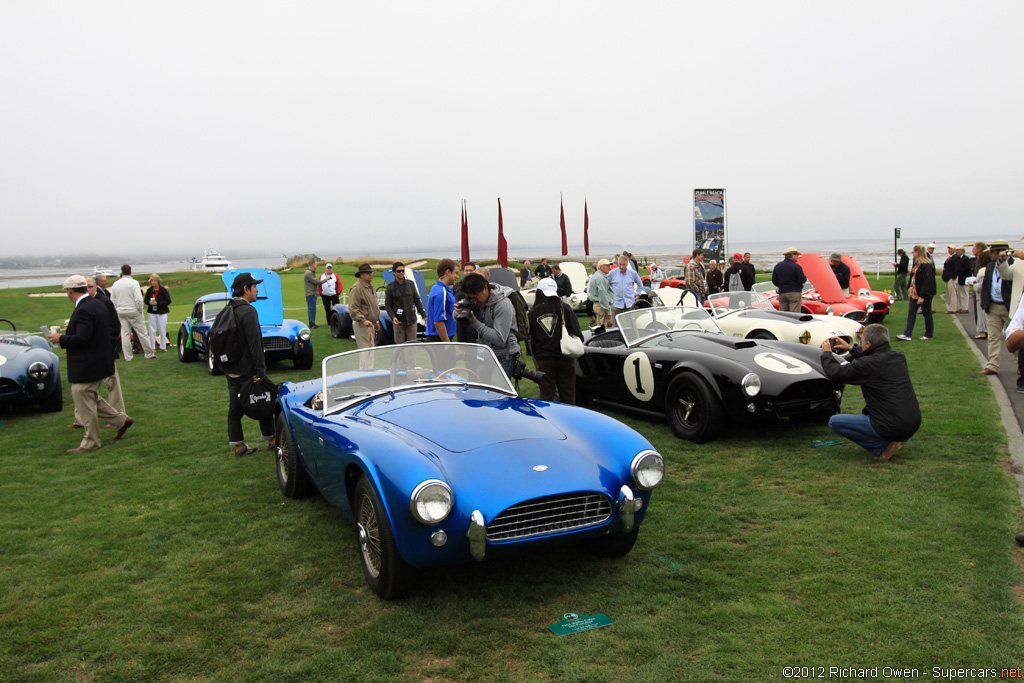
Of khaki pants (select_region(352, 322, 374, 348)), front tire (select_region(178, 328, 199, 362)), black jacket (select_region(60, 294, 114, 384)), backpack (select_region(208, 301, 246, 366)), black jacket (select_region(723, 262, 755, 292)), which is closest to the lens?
backpack (select_region(208, 301, 246, 366))

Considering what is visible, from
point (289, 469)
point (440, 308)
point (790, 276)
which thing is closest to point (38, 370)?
point (440, 308)

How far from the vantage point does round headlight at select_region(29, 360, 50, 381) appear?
8812 millimetres

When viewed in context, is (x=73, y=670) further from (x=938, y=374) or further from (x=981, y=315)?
(x=981, y=315)

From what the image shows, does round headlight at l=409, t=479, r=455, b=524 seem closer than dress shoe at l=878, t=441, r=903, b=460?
Yes

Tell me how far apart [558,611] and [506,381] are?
2.05m

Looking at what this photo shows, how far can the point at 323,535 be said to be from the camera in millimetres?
4891

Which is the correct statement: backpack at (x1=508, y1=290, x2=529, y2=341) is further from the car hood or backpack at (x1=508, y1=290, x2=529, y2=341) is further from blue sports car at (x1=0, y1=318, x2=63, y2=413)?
blue sports car at (x1=0, y1=318, x2=63, y2=413)

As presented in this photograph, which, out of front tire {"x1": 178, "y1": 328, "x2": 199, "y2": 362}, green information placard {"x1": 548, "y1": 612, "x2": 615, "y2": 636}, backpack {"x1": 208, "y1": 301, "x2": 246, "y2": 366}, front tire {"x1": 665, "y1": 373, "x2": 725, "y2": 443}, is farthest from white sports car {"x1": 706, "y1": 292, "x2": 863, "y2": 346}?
front tire {"x1": 178, "y1": 328, "x2": 199, "y2": 362}

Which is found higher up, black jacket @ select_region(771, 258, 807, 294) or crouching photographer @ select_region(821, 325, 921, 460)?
black jacket @ select_region(771, 258, 807, 294)

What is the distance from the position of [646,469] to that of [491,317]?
10.2 ft

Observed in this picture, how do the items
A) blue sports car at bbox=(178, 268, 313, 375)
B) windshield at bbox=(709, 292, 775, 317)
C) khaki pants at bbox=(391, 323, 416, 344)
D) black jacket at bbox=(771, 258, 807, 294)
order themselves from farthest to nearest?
black jacket at bbox=(771, 258, 807, 294)
windshield at bbox=(709, 292, 775, 317)
blue sports car at bbox=(178, 268, 313, 375)
khaki pants at bbox=(391, 323, 416, 344)

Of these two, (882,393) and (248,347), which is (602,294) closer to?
(882,393)

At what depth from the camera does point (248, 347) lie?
659 centimetres

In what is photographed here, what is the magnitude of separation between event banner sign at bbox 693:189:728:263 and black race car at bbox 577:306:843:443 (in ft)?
48.1
